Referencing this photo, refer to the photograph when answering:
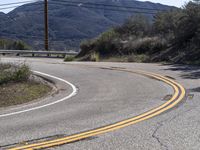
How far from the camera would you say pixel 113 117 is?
10.5m

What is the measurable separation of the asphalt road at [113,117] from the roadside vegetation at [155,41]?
917cm

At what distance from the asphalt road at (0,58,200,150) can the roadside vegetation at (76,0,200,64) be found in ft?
30.1

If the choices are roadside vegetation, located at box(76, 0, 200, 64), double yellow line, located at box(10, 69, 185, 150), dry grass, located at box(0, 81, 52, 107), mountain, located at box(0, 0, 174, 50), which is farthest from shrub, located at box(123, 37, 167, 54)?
mountain, located at box(0, 0, 174, 50)

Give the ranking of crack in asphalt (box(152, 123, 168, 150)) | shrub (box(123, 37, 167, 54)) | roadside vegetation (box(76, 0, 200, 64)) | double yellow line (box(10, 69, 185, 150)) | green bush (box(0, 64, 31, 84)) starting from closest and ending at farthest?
crack in asphalt (box(152, 123, 168, 150)), double yellow line (box(10, 69, 185, 150)), green bush (box(0, 64, 31, 84)), roadside vegetation (box(76, 0, 200, 64)), shrub (box(123, 37, 167, 54))

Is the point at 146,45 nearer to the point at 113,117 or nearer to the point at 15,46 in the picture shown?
the point at 113,117

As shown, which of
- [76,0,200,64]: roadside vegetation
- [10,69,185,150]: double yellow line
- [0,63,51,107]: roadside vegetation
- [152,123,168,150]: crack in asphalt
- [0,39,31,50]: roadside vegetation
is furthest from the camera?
[0,39,31,50]: roadside vegetation

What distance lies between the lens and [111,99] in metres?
13.4

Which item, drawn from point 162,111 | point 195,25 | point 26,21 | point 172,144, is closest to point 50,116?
point 162,111

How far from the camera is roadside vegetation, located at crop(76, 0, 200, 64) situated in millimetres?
27248

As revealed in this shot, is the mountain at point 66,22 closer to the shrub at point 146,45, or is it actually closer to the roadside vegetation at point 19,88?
the shrub at point 146,45

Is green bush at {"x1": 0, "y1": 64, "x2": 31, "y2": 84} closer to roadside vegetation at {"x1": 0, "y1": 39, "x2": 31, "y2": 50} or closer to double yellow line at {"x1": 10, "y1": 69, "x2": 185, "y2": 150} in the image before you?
double yellow line at {"x1": 10, "y1": 69, "x2": 185, "y2": 150}

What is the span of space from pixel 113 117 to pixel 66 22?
119 meters

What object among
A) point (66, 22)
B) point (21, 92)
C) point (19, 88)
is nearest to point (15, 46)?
point (19, 88)

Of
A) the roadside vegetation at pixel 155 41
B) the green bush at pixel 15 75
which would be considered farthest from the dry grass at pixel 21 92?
the roadside vegetation at pixel 155 41
